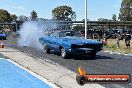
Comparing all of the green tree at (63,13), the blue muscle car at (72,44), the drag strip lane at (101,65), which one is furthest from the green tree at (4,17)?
the drag strip lane at (101,65)

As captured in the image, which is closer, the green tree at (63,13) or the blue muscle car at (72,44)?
the blue muscle car at (72,44)

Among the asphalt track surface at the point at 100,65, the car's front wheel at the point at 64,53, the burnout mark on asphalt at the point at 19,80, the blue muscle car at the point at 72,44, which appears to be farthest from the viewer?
the car's front wheel at the point at 64,53

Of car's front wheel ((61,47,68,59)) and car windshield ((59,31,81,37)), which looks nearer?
car's front wheel ((61,47,68,59))

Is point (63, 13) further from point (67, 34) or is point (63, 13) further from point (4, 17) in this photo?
point (67, 34)

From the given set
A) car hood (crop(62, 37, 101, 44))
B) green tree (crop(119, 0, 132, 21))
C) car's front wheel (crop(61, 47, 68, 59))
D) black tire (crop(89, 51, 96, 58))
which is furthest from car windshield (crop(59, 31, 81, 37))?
green tree (crop(119, 0, 132, 21))

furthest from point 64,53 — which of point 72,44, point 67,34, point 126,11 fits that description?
point 126,11

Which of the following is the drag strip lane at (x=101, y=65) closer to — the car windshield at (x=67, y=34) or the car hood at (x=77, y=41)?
the car hood at (x=77, y=41)

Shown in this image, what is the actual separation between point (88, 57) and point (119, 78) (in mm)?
17352

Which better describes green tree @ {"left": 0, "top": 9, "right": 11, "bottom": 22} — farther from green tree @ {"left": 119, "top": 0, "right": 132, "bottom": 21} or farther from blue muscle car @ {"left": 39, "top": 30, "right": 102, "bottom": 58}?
blue muscle car @ {"left": 39, "top": 30, "right": 102, "bottom": 58}

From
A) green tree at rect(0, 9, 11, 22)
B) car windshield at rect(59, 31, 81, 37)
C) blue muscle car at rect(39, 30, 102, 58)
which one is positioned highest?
green tree at rect(0, 9, 11, 22)

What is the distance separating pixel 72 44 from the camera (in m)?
18.5

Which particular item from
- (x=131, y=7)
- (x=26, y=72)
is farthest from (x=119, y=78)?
(x=131, y=7)

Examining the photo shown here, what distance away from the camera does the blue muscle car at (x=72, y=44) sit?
61.2 feet

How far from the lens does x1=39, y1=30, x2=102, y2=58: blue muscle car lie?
18641 millimetres
